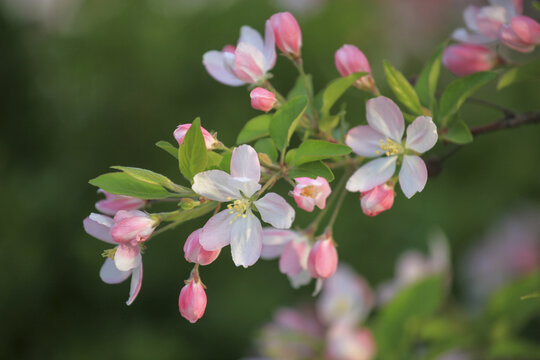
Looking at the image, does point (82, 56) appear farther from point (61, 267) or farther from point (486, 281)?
point (486, 281)

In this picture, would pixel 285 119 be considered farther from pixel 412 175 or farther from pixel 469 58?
pixel 469 58

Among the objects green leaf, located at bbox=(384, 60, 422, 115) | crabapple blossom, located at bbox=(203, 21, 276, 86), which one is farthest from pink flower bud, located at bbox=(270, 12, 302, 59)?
green leaf, located at bbox=(384, 60, 422, 115)

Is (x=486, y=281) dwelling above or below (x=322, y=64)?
below

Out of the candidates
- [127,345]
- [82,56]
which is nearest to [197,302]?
[127,345]

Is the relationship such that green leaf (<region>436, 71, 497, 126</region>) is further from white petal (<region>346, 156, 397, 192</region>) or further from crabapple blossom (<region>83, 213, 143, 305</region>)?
crabapple blossom (<region>83, 213, 143, 305</region>)

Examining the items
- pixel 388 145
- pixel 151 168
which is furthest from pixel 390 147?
pixel 151 168
